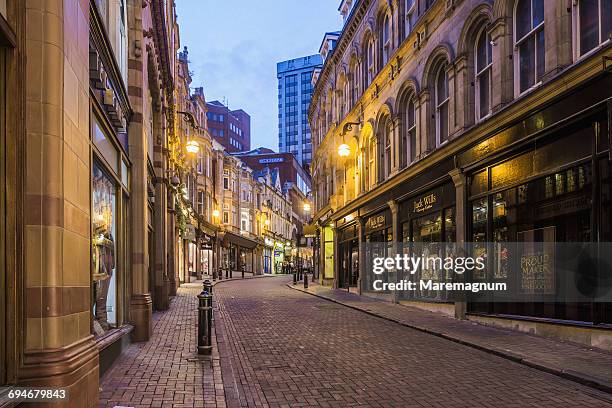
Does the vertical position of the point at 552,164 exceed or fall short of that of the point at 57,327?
it exceeds it

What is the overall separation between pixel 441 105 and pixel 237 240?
1875 inches

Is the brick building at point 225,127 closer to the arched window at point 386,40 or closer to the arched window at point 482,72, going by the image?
the arched window at point 386,40

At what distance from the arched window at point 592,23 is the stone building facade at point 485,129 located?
0.08 ft

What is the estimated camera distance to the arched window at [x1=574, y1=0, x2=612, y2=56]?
33.5 feet

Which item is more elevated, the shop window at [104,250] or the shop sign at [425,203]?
the shop sign at [425,203]

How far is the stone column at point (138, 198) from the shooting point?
36.2ft

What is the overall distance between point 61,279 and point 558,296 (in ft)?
32.4

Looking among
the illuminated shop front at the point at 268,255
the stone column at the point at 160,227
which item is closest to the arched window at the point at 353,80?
the stone column at the point at 160,227

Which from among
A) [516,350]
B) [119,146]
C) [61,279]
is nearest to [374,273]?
[516,350]

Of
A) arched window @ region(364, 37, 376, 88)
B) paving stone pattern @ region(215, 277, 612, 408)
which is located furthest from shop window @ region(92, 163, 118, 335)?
arched window @ region(364, 37, 376, 88)

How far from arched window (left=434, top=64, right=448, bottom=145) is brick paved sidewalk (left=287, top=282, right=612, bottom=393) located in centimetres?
564

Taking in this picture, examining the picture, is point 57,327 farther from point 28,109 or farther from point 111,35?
point 111,35

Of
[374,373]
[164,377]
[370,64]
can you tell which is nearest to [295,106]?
[370,64]

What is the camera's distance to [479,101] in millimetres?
15484
